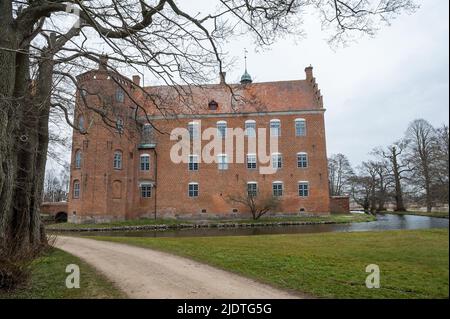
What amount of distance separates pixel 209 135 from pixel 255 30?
25.8m

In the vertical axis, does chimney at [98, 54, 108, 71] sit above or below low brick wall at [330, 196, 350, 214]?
above

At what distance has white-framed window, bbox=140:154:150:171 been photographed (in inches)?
1300

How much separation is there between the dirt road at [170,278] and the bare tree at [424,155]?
133 inches

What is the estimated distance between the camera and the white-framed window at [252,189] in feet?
100

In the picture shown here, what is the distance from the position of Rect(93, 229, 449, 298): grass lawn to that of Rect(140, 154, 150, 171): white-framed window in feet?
70.8

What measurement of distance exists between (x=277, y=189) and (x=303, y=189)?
237 cm

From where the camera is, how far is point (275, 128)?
32594 millimetres

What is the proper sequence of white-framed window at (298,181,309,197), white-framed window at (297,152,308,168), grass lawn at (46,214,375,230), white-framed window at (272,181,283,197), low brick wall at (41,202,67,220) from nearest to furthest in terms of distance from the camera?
grass lawn at (46,214,375,230) < white-framed window at (298,181,309,197) < white-framed window at (272,181,283,197) < white-framed window at (297,152,308,168) < low brick wall at (41,202,67,220)

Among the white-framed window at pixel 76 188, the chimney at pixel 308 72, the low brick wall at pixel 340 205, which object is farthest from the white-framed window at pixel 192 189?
the chimney at pixel 308 72

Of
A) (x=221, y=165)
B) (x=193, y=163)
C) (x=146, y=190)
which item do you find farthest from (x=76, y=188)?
(x=221, y=165)

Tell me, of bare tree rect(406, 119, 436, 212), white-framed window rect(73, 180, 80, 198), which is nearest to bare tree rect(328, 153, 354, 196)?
white-framed window rect(73, 180, 80, 198)

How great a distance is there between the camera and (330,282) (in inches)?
252

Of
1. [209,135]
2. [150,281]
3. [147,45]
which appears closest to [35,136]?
[147,45]

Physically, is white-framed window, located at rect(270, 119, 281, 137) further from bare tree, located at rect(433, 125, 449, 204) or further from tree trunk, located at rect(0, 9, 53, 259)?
bare tree, located at rect(433, 125, 449, 204)
